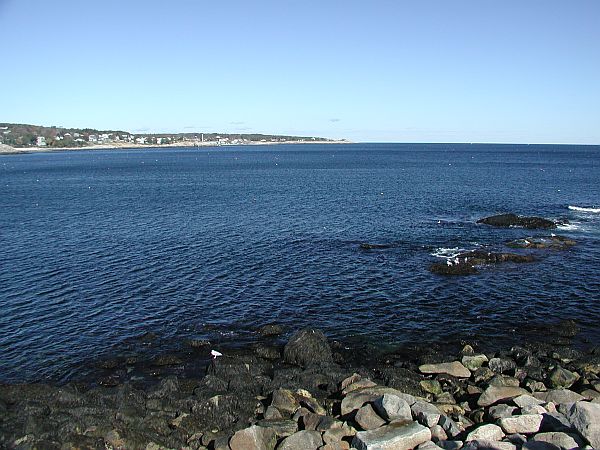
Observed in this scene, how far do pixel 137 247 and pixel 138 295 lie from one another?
16.2 metres

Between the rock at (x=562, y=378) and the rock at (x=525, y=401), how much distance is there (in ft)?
13.3

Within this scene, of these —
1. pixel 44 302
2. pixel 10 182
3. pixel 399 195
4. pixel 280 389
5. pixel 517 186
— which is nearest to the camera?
pixel 280 389

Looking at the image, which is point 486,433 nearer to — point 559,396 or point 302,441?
point 559,396

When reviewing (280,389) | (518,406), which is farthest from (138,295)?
(518,406)

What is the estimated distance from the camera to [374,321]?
1378 inches

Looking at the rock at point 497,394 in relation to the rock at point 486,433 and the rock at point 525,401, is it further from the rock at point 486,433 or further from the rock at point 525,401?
the rock at point 486,433

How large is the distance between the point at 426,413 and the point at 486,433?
2.39m

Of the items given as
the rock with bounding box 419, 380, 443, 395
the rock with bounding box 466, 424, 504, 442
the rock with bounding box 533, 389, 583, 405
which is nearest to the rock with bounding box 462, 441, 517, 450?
the rock with bounding box 466, 424, 504, 442

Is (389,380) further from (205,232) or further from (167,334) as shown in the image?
(205,232)

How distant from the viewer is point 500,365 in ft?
89.5

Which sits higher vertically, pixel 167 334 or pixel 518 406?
pixel 518 406

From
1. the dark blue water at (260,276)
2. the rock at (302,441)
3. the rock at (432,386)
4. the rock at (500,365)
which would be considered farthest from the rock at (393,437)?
the dark blue water at (260,276)

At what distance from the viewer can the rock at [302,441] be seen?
19109 mm

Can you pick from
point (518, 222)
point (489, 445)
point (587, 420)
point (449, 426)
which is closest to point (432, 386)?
point (449, 426)
